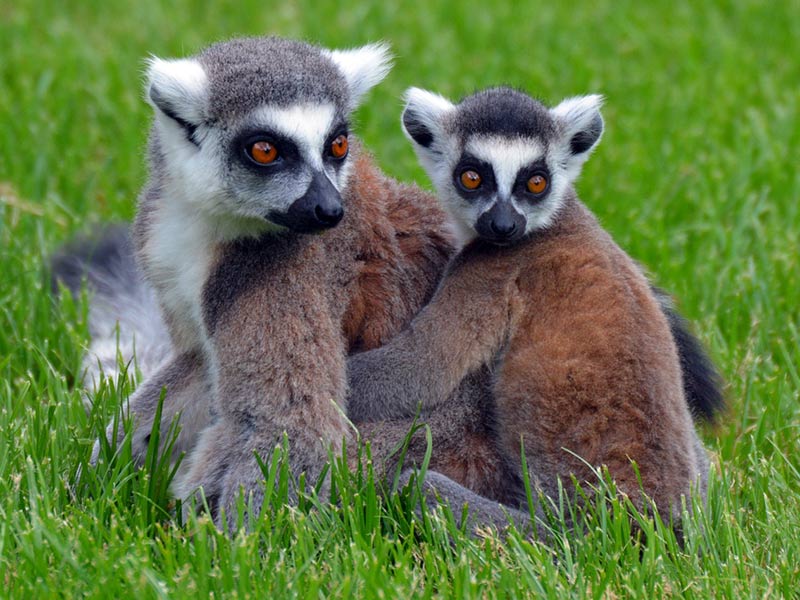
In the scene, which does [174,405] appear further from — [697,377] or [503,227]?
[697,377]

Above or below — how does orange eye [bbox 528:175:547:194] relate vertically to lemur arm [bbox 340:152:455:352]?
above

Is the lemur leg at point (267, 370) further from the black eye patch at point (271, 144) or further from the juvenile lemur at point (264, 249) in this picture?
the black eye patch at point (271, 144)

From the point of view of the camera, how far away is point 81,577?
359cm

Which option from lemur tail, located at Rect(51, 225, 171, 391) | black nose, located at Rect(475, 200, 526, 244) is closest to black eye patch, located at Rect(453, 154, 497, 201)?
black nose, located at Rect(475, 200, 526, 244)

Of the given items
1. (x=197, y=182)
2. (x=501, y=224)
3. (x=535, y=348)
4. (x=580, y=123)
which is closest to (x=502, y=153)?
(x=501, y=224)

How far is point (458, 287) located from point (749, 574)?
1.44 meters

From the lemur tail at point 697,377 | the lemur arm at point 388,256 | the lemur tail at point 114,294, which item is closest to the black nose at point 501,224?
the lemur arm at point 388,256

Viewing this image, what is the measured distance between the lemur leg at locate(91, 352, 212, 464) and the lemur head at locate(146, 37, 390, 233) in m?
0.77

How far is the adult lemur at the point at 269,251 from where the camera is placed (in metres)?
4.19

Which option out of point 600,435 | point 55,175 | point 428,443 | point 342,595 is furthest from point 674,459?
point 55,175

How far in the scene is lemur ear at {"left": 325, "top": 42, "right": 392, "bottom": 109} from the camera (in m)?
4.66

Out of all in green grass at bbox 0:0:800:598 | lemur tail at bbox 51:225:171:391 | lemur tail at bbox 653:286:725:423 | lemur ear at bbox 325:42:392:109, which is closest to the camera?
green grass at bbox 0:0:800:598

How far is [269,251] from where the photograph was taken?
4.34 m

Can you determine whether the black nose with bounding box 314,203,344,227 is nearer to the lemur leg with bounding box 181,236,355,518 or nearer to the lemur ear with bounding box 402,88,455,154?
the lemur leg with bounding box 181,236,355,518
